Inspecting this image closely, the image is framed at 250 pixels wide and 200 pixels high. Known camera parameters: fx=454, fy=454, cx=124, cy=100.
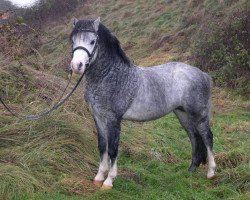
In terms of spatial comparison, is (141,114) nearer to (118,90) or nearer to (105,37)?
(118,90)

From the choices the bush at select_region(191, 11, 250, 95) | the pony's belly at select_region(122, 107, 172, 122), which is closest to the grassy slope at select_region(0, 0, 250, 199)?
the pony's belly at select_region(122, 107, 172, 122)

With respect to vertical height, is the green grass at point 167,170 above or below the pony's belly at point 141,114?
below

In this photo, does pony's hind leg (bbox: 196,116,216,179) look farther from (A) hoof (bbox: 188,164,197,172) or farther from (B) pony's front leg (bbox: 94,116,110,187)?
(B) pony's front leg (bbox: 94,116,110,187)

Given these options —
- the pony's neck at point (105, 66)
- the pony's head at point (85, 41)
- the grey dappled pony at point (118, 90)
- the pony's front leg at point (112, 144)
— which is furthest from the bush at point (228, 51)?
the pony's head at point (85, 41)

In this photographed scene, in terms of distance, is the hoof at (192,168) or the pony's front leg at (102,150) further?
the hoof at (192,168)

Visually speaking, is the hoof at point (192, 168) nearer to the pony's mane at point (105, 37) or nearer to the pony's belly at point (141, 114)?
the pony's belly at point (141, 114)

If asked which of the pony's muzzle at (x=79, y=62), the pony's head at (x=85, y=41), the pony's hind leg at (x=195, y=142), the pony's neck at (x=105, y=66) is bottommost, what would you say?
the pony's hind leg at (x=195, y=142)

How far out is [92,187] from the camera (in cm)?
551

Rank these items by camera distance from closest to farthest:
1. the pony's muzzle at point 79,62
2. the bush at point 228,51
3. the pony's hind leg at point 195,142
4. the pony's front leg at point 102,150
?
the pony's muzzle at point 79,62
the pony's front leg at point 102,150
the pony's hind leg at point 195,142
the bush at point 228,51

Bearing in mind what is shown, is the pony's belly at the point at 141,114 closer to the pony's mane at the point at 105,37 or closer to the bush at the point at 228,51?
the pony's mane at the point at 105,37

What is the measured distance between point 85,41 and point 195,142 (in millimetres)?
2435

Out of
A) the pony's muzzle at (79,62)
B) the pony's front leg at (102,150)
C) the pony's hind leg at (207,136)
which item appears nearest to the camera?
the pony's muzzle at (79,62)

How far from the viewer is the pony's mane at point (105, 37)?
509 cm

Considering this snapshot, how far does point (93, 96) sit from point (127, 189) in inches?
50.1
